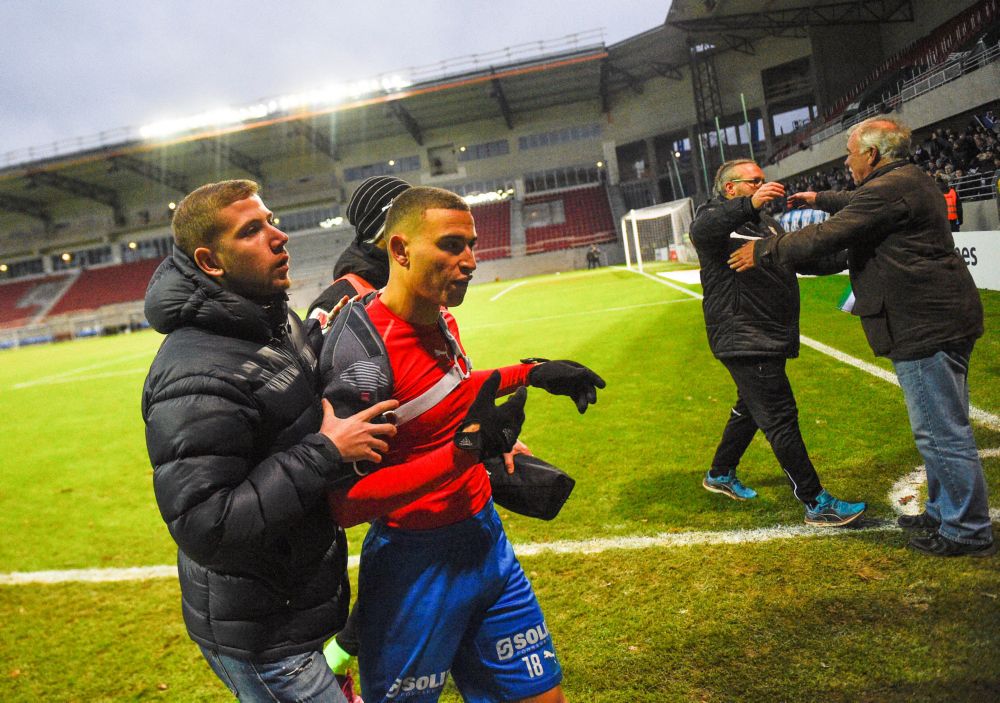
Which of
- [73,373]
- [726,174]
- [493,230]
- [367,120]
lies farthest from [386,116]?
[726,174]

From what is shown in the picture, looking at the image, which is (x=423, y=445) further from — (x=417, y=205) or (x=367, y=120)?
(x=367, y=120)

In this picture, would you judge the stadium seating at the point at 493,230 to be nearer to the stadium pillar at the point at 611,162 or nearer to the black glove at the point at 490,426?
the stadium pillar at the point at 611,162

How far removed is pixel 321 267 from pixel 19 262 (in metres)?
27.4

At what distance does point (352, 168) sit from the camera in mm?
49594

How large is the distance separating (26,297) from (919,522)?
200 feet

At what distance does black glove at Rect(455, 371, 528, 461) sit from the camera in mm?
1618

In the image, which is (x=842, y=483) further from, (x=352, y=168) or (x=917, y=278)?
(x=352, y=168)

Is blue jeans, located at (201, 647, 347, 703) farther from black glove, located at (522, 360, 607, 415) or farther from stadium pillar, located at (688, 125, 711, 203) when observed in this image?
stadium pillar, located at (688, 125, 711, 203)

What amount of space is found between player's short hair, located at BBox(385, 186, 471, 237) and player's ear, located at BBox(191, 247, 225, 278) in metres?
0.51

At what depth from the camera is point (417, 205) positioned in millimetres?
1916

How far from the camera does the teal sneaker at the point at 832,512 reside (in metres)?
3.76

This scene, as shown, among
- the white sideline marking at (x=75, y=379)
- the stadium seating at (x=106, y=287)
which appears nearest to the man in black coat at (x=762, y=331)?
the white sideline marking at (x=75, y=379)

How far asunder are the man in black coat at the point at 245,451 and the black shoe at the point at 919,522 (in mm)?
3308

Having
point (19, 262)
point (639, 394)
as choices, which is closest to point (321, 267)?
point (19, 262)
